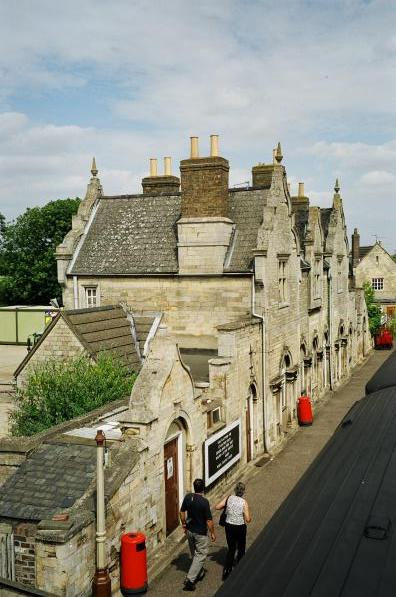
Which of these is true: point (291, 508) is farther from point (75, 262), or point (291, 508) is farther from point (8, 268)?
point (8, 268)

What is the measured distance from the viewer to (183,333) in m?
22.0

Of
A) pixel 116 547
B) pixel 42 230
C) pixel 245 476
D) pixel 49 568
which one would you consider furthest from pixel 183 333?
pixel 42 230

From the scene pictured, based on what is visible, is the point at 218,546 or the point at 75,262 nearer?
the point at 218,546

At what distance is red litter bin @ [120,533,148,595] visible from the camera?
10258 mm

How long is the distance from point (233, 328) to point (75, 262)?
9.06 meters

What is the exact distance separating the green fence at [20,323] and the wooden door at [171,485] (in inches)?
594

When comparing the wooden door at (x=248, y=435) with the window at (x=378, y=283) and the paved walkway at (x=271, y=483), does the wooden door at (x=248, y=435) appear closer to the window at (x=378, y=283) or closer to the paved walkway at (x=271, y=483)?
the paved walkway at (x=271, y=483)

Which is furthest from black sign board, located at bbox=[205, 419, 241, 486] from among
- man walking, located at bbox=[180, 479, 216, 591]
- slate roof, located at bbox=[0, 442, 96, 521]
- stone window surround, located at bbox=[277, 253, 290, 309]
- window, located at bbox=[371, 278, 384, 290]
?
window, located at bbox=[371, 278, 384, 290]

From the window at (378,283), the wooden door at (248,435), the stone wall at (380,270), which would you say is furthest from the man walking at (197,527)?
the window at (378,283)

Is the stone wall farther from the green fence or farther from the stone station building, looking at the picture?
the green fence

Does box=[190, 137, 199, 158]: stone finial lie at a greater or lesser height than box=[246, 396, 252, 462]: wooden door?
greater

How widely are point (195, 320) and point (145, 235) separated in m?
4.25

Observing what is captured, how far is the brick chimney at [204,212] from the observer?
21.0 meters

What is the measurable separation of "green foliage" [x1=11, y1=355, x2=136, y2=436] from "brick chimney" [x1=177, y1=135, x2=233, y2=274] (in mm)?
6990
